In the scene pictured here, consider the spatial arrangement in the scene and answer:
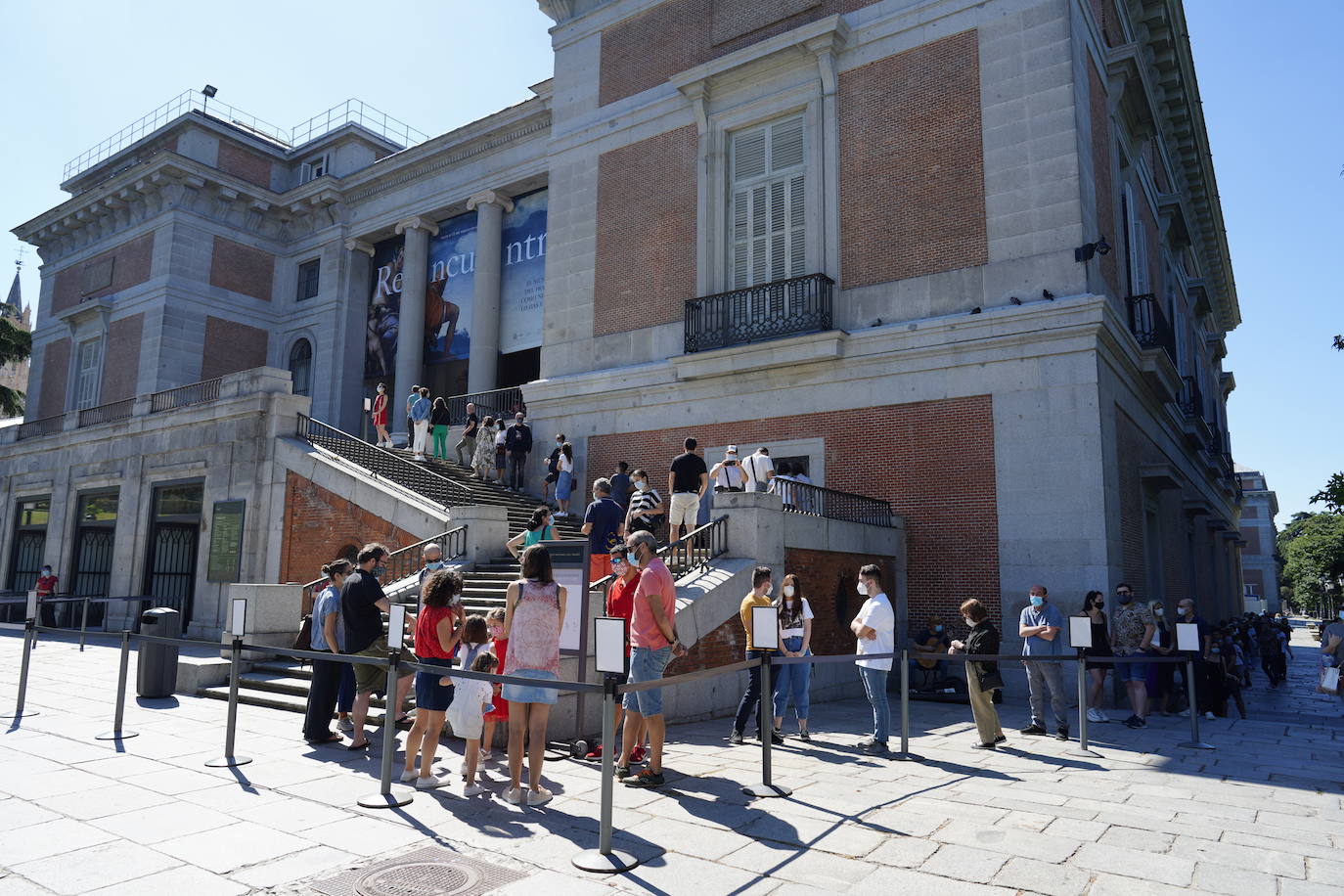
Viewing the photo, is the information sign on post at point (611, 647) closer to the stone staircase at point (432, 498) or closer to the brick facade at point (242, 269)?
the stone staircase at point (432, 498)

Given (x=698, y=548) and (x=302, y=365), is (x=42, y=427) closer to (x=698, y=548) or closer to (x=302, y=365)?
(x=302, y=365)

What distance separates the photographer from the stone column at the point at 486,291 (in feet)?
82.7

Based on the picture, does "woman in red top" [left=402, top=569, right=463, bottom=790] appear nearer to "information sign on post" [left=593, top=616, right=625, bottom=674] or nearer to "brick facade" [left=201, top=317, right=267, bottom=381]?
"information sign on post" [left=593, top=616, right=625, bottom=674]

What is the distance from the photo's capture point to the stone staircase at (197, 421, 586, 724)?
34.6 ft

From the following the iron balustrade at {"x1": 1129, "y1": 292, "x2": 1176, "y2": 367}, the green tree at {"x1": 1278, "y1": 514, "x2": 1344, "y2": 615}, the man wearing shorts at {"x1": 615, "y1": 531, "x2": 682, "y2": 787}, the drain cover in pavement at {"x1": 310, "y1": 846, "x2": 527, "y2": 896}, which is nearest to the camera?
the drain cover in pavement at {"x1": 310, "y1": 846, "x2": 527, "y2": 896}

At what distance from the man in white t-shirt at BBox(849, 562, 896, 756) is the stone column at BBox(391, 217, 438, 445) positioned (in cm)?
2127

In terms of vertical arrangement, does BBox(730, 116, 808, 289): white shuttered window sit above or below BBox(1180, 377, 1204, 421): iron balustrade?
above

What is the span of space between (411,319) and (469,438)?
834 centimetres

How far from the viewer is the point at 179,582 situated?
20.9m

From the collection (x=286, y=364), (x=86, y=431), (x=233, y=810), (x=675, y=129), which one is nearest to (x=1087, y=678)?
(x=233, y=810)

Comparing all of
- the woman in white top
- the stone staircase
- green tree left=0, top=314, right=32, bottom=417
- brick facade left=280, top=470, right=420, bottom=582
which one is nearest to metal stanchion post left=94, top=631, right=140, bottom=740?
the stone staircase

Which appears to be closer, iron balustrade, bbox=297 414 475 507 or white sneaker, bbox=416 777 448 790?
white sneaker, bbox=416 777 448 790

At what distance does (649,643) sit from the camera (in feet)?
22.6

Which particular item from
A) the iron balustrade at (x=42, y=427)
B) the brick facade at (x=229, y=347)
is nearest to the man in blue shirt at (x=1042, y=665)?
the iron balustrade at (x=42, y=427)
